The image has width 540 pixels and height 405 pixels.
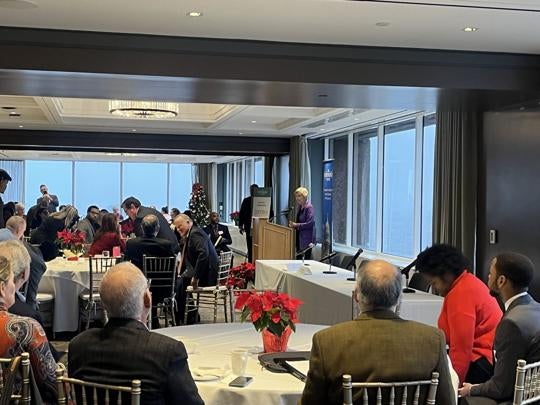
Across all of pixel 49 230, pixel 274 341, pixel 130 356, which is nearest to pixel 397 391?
pixel 130 356

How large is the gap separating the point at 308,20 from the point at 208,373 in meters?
2.48

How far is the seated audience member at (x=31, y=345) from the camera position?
8.64ft

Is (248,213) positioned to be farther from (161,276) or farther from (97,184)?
(97,184)

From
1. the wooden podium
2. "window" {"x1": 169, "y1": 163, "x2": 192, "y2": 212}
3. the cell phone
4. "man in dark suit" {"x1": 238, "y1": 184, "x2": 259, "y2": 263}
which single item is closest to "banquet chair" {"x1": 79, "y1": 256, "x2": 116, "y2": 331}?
the wooden podium

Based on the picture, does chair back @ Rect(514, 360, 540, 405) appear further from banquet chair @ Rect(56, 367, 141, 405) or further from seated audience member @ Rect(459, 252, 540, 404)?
banquet chair @ Rect(56, 367, 141, 405)

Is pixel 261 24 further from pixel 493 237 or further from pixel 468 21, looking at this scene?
pixel 493 237

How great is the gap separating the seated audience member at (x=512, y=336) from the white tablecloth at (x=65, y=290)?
16.3ft

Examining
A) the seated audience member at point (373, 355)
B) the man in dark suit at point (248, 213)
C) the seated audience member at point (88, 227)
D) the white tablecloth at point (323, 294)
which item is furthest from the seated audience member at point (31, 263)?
the man in dark suit at point (248, 213)

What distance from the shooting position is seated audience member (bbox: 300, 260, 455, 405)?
229 centimetres

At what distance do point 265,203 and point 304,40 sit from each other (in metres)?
9.07

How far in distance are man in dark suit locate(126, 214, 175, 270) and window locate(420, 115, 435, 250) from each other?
3.83 metres

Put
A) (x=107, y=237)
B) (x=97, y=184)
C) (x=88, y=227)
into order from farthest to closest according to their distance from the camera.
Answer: (x=97, y=184) < (x=88, y=227) < (x=107, y=237)

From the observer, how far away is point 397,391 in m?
2.33

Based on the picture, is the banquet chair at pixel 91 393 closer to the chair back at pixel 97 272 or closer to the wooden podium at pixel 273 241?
the chair back at pixel 97 272
